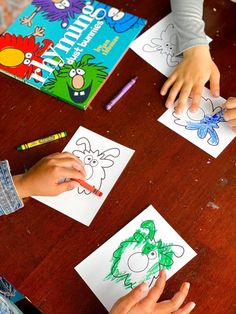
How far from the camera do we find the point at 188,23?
94 centimetres

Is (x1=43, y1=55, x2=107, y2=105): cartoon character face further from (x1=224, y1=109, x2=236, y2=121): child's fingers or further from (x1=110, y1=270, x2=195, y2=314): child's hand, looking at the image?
(x1=110, y1=270, x2=195, y2=314): child's hand

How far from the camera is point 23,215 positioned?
0.79m

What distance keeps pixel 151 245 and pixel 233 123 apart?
1.02ft

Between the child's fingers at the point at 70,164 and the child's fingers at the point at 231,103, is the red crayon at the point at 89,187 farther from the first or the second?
the child's fingers at the point at 231,103

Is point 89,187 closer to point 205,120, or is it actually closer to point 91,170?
point 91,170

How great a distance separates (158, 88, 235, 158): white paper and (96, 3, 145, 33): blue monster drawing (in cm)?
25

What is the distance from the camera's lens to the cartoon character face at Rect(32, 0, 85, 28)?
0.97 metres

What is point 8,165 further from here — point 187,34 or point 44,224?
point 187,34

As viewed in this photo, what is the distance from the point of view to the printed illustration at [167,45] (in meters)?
0.93

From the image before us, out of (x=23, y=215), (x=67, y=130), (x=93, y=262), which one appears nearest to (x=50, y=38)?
(x=67, y=130)

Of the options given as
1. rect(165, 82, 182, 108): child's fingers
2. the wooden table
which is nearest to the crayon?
the wooden table

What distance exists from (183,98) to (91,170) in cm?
26

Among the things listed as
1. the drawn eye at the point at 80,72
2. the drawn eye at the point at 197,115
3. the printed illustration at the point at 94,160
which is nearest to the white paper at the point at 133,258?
the printed illustration at the point at 94,160

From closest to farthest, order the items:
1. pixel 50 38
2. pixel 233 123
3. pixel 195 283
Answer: pixel 195 283 → pixel 233 123 → pixel 50 38
